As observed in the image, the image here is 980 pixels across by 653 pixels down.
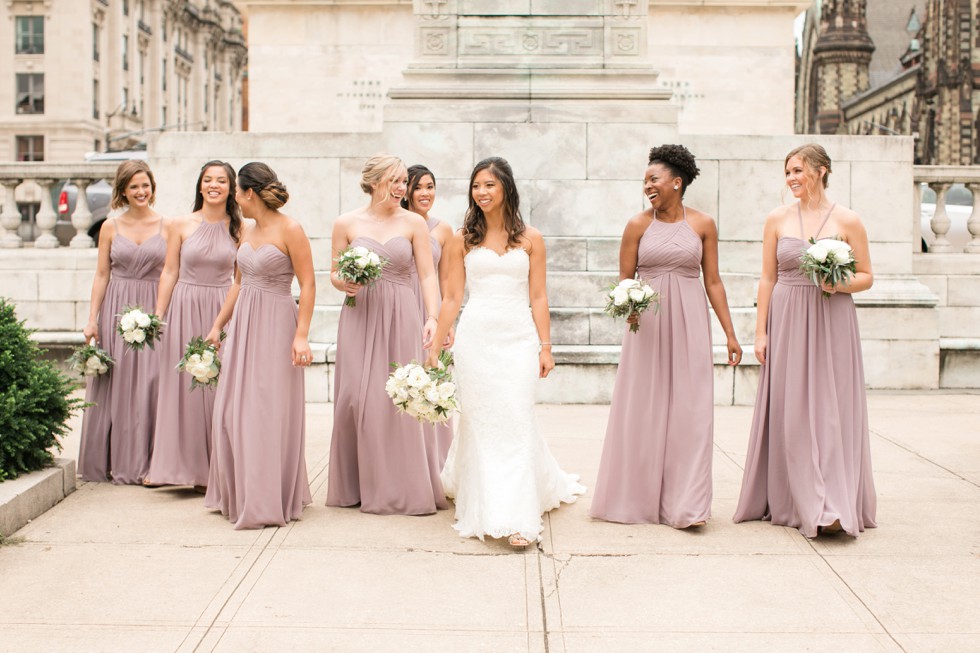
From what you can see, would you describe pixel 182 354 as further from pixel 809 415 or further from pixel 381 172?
pixel 809 415

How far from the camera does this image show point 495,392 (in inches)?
256

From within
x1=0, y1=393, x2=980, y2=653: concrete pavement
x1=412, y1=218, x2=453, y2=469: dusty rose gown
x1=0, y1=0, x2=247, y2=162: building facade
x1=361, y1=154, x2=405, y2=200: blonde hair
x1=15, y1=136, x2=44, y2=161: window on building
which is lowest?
x1=0, y1=393, x2=980, y2=653: concrete pavement

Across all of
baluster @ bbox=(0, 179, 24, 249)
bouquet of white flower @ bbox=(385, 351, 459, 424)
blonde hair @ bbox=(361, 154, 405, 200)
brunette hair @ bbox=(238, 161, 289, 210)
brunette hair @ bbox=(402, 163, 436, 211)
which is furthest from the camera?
baluster @ bbox=(0, 179, 24, 249)

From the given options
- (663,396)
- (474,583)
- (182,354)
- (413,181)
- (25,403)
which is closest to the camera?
(474,583)

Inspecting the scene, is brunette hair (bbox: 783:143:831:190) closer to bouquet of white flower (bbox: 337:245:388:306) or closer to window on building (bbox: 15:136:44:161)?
bouquet of white flower (bbox: 337:245:388:306)

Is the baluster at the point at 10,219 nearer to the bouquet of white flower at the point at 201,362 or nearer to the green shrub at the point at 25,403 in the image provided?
the green shrub at the point at 25,403

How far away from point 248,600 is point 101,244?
3.88 meters

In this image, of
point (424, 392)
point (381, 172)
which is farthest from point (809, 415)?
point (381, 172)

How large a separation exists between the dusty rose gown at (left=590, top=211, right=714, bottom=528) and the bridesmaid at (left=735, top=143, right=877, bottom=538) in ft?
1.23

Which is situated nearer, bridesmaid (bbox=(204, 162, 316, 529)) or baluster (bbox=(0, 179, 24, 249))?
bridesmaid (bbox=(204, 162, 316, 529))

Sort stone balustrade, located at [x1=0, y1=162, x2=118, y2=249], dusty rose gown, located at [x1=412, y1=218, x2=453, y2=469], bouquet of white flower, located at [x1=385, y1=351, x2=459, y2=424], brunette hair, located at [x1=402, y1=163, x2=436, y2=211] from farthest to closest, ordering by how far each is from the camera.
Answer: stone balustrade, located at [x1=0, y1=162, x2=118, y2=249] → brunette hair, located at [x1=402, y1=163, x2=436, y2=211] → dusty rose gown, located at [x1=412, y1=218, x2=453, y2=469] → bouquet of white flower, located at [x1=385, y1=351, x2=459, y2=424]

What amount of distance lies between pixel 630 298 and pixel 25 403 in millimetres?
3596

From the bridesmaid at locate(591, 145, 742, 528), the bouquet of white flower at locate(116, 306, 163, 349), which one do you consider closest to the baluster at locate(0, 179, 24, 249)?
the bouquet of white flower at locate(116, 306, 163, 349)

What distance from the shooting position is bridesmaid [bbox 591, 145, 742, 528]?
6684 millimetres
